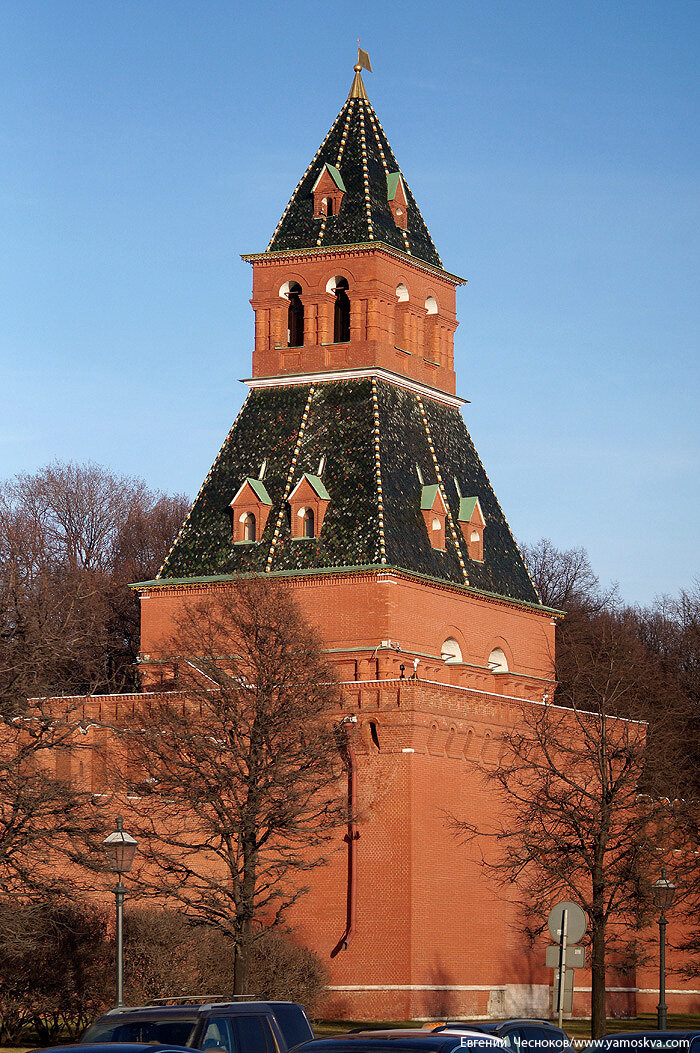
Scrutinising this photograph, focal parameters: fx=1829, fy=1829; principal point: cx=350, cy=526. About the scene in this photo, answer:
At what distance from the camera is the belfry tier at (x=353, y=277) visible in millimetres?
50938

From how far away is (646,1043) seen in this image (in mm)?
16812

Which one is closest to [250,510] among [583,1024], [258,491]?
[258,491]

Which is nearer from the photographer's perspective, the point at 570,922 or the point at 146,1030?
the point at 146,1030

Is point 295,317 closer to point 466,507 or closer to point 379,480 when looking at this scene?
point 379,480

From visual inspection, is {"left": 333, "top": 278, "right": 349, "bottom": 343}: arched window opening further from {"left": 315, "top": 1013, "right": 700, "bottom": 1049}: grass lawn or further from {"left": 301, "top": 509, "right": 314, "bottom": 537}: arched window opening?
{"left": 315, "top": 1013, "right": 700, "bottom": 1049}: grass lawn

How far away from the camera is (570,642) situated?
71938mm

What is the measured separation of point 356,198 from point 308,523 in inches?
395

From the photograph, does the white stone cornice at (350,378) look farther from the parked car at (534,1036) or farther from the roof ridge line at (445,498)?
the parked car at (534,1036)

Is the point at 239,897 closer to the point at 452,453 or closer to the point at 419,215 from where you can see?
the point at 452,453

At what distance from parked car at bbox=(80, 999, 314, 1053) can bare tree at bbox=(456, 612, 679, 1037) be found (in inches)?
700

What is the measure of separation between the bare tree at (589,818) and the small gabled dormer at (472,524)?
450 cm

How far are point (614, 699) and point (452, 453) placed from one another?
1226 centimetres

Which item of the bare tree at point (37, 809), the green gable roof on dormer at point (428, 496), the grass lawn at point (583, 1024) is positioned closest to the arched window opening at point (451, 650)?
the green gable roof on dormer at point (428, 496)

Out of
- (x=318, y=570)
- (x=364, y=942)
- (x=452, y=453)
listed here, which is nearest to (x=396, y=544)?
(x=318, y=570)
